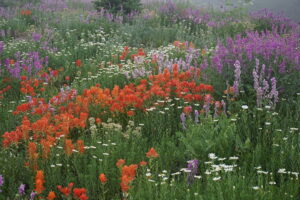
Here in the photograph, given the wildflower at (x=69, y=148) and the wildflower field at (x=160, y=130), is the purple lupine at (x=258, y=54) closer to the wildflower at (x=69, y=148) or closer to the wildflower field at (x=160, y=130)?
the wildflower field at (x=160, y=130)

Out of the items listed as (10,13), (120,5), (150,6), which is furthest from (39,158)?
(150,6)

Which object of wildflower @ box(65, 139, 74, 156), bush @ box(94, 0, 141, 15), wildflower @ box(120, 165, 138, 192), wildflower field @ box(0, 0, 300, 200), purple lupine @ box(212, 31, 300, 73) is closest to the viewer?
wildflower @ box(120, 165, 138, 192)

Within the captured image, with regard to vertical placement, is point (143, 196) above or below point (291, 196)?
below

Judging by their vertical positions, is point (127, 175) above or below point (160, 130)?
above

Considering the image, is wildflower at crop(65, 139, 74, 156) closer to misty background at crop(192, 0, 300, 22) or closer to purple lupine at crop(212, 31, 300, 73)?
purple lupine at crop(212, 31, 300, 73)

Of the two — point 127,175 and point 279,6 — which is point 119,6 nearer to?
point 127,175

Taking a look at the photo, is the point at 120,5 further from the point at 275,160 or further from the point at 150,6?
the point at 275,160

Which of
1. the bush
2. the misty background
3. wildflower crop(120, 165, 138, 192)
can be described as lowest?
the misty background

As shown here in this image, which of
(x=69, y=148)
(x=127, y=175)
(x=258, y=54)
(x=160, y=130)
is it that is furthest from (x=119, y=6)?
(x=127, y=175)

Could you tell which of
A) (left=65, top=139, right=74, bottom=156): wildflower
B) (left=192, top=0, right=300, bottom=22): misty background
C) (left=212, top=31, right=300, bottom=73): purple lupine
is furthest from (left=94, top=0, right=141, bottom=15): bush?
(left=65, top=139, right=74, bottom=156): wildflower

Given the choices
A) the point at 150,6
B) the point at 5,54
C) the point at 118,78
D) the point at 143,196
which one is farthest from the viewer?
the point at 150,6

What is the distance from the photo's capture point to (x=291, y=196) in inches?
130

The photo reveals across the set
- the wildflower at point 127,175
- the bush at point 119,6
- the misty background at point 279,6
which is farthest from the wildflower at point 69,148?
the misty background at point 279,6

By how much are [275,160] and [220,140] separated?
61 centimetres
